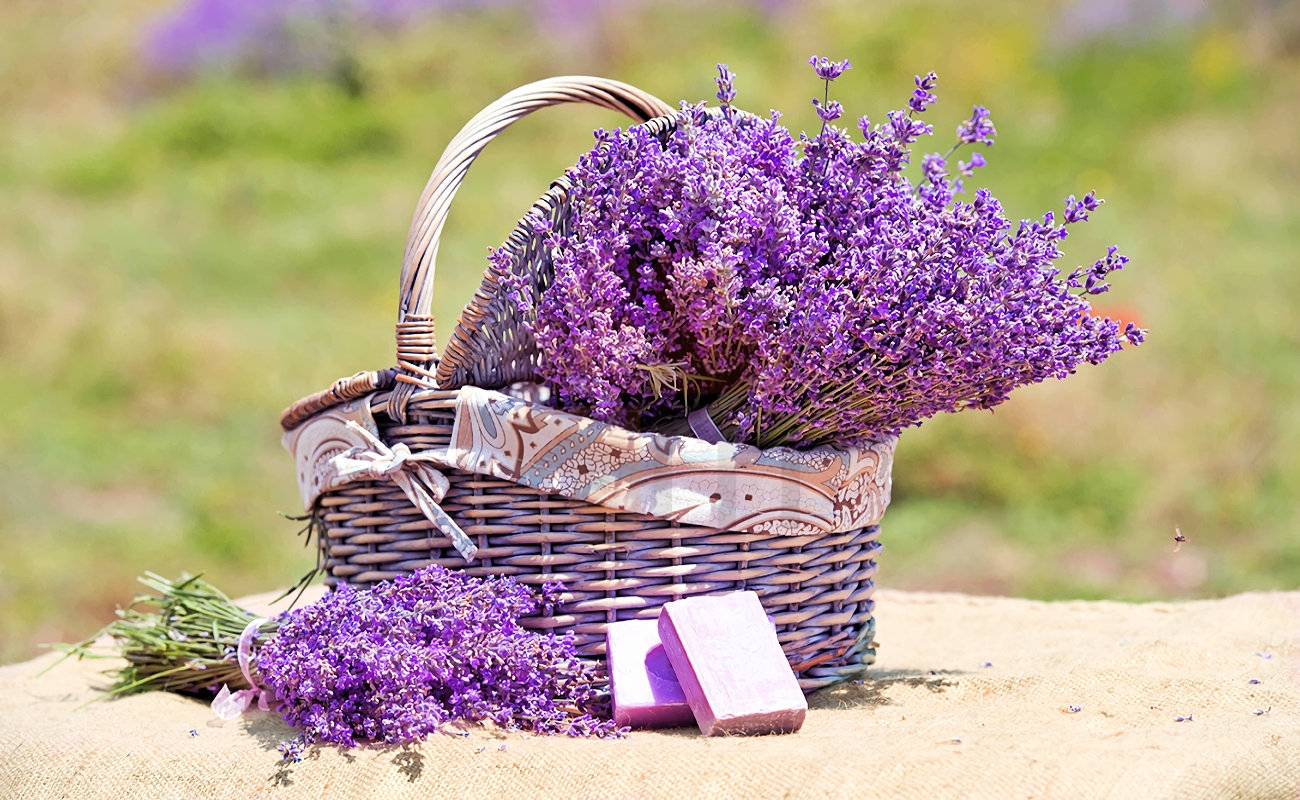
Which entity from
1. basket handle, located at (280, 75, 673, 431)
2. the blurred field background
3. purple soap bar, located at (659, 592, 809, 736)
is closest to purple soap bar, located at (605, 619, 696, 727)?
purple soap bar, located at (659, 592, 809, 736)

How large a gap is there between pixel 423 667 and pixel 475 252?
154 inches

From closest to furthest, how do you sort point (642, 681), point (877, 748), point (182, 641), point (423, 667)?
1. point (877, 748)
2. point (423, 667)
3. point (642, 681)
4. point (182, 641)

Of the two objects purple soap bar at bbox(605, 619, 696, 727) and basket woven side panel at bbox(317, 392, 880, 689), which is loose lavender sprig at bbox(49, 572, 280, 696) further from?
purple soap bar at bbox(605, 619, 696, 727)

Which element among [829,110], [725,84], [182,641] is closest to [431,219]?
[725,84]

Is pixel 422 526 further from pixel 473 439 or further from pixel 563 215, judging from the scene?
pixel 563 215

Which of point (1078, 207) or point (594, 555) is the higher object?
point (1078, 207)

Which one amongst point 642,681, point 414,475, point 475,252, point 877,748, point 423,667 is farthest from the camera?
point 475,252

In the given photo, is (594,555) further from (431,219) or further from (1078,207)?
(1078,207)

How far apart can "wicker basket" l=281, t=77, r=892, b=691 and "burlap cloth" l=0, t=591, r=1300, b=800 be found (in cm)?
19

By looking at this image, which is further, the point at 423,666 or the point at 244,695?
the point at 244,695

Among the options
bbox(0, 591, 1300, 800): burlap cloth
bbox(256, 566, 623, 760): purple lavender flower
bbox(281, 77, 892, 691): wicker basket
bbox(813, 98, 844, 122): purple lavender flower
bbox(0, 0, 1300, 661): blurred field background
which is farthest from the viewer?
bbox(0, 0, 1300, 661): blurred field background

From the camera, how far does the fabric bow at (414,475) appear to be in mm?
1653

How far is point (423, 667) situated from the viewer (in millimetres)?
1457

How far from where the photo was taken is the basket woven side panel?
163 cm
